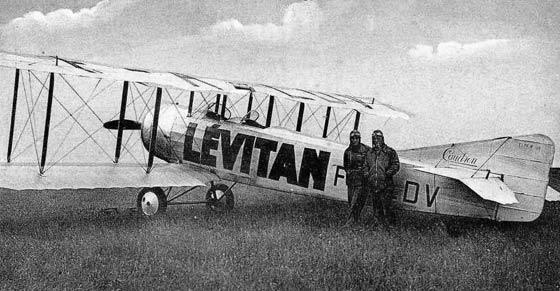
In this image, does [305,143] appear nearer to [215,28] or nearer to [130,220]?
[130,220]

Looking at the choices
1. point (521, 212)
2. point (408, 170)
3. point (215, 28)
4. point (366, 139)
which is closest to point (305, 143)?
point (408, 170)

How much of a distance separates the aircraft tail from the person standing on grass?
1.23 metres

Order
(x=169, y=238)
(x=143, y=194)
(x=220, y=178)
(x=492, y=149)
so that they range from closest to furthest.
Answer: (x=169, y=238), (x=492, y=149), (x=143, y=194), (x=220, y=178)

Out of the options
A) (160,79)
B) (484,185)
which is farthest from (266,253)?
(160,79)

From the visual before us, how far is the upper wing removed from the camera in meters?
6.28

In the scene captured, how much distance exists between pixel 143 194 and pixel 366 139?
7.66 meters

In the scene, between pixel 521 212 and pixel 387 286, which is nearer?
pixel 387 286

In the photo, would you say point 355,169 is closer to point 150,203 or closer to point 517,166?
point 517,166

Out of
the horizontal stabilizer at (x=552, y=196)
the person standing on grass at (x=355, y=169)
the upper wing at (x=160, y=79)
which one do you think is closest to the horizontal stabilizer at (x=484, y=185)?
the person standing on grass at (x=355, y=169)

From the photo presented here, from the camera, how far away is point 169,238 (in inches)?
223

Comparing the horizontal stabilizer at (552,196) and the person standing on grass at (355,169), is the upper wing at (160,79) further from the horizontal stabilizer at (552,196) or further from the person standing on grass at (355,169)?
the horizontal stabilizer at (552,196)

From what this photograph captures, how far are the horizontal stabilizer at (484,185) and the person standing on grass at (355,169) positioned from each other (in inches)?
29.2

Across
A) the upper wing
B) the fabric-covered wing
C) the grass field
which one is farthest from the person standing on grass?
the fabric-covered wing

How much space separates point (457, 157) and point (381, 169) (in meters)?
1.03
